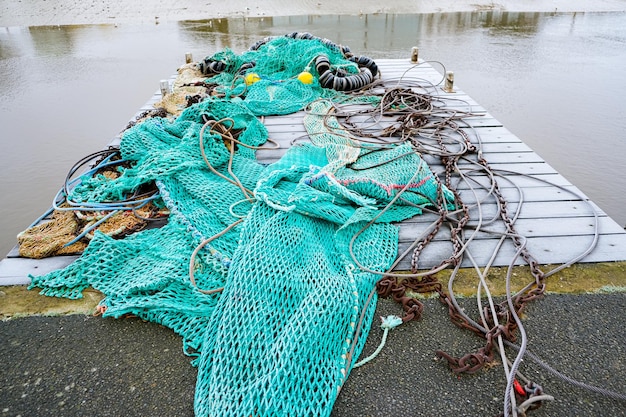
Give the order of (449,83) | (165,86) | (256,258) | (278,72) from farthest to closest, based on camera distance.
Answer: (278,72) → (449,83) → (165,86) → (256,258)

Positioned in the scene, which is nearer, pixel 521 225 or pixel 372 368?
pixel 372 368

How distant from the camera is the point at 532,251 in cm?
206

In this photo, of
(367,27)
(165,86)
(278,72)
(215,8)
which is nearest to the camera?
(165,86)

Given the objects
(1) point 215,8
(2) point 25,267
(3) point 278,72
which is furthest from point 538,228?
(1) point 215,8

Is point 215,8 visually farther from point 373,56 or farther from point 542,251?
point 542,251

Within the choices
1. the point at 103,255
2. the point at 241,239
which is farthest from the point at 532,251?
the point at 103,255

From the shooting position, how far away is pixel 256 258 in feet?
5.50

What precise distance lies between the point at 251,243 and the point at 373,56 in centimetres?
756

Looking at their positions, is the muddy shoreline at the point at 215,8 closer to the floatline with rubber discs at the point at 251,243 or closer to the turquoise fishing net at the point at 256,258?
the floatline with rubber discs at the point at 251,243

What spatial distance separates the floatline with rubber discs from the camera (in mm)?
1420

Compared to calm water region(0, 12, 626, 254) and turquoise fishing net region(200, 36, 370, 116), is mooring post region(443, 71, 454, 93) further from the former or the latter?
calm water region(0, 12, 626, 254)

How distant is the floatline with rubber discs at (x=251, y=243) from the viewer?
1420 millimetres

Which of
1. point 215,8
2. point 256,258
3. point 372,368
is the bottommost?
point 372,368

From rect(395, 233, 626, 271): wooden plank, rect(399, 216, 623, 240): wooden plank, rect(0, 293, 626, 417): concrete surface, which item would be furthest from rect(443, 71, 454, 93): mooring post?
rect(0, 293, 626, 417): concrete surface
